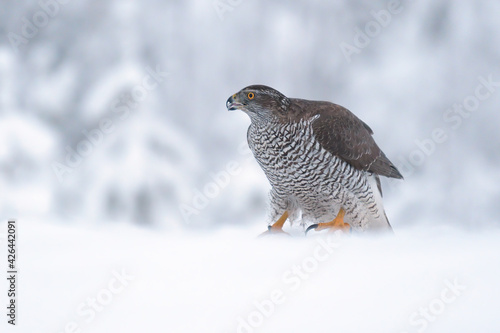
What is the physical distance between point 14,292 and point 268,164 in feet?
6.40

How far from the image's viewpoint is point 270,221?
13.9 feet

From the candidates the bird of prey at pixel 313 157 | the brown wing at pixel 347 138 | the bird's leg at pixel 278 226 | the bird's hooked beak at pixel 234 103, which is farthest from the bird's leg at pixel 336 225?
the bird's hooked beak at pixel 234 103

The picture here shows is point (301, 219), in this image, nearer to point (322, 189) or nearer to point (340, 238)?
point (322, 189)

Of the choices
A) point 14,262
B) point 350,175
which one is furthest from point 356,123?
point 14,262

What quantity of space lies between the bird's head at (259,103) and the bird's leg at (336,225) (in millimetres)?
902

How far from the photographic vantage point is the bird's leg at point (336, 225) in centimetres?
386

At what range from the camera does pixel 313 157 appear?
371cm

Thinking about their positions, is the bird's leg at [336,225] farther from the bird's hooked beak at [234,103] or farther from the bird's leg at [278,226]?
the bird's hooked beak at [234,103]

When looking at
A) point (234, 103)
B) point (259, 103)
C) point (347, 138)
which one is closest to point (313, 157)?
Answer: point (347, 138)

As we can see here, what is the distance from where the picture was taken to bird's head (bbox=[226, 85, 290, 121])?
3.73 metres

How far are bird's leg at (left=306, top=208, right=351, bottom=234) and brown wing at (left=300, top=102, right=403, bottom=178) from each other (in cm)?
40

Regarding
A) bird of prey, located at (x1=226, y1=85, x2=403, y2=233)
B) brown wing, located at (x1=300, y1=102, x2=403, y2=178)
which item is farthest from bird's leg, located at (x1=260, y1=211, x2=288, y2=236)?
brown wing, located at (x1=300, y1=102, x2=403, y2=178)

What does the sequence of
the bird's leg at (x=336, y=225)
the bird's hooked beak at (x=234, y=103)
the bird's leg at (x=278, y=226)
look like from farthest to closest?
the bird's leg at (x=278, y=226), the bird's leg at (x=336, y=225), the bird's hooked beak at (x=234, y=103)

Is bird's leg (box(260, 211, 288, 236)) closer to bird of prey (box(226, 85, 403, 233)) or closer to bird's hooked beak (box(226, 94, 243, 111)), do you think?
bird of prey (box(226, 85, 403, 233))
